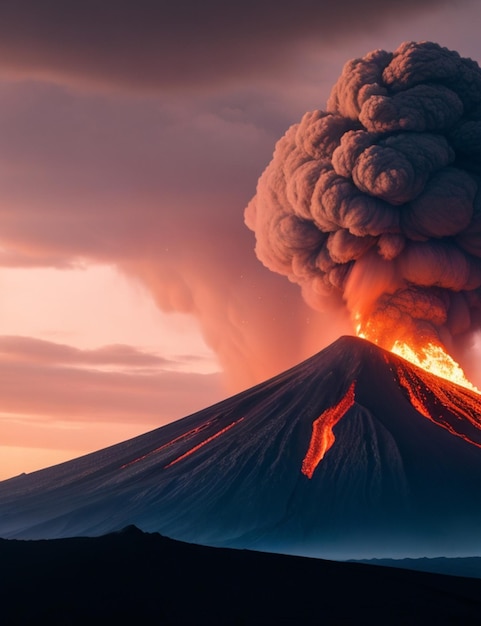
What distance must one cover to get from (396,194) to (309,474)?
42.0ft

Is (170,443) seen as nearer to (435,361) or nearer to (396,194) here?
(435,361)

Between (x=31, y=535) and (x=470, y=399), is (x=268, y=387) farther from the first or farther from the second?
(x=31, y=535)

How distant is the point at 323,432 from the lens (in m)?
46.2

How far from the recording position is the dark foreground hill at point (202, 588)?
25.4m

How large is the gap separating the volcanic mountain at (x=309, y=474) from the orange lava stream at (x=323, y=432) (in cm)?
7

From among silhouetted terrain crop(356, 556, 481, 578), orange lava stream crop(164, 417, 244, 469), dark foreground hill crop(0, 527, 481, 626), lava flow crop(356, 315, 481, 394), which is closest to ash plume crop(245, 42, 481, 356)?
lava flow crop(356, 315, 481, 394)

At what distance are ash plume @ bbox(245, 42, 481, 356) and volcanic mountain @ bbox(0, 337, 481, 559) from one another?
8.97 ft

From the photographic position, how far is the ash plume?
50.9 m

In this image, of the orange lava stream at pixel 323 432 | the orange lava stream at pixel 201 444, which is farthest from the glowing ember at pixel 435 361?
→ the orange lava stream at pixel 201 444

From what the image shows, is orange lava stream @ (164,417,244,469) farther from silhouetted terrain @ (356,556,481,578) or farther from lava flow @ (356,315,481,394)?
silhouetted terrain @ (356,556,481,578)

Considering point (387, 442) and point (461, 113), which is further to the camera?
point (461, 113)

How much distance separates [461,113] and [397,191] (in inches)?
214

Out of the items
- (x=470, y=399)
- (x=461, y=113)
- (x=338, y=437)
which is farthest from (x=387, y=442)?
(x=461, y=113)

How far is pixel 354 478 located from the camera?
42.9 m
